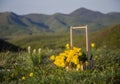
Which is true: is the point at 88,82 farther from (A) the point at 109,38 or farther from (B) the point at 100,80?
(A) the point at 109,38

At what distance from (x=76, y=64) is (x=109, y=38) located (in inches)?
2351

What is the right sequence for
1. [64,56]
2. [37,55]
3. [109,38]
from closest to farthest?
[64,56] < [37,55] < [109,38]

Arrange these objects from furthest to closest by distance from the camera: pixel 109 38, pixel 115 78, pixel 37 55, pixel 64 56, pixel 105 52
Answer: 1. pixel 109 38
2. pixel 105 52
3. pixel 37 55
4. pixel 64 56
5. pixel 115 78

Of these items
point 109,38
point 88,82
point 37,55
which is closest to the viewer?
point 88,82

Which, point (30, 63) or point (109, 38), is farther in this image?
point (109, 38)

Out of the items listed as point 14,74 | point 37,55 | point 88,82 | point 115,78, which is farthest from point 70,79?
point 37,55

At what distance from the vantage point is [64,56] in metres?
9.89

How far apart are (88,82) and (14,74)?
9.54 feet

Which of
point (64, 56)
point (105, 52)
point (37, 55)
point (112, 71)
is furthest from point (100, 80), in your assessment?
point (105, 52)

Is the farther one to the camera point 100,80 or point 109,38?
point 109,38

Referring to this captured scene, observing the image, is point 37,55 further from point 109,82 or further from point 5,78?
point 109,82

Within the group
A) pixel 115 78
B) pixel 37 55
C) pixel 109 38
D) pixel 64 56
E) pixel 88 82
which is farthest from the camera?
pixel 109 38

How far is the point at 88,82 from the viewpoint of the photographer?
8133 mm

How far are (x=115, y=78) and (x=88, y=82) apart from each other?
1.01 metres
